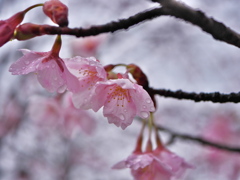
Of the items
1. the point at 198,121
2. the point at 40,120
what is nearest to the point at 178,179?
the point at 40,120

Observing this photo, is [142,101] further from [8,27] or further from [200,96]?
[8,27]

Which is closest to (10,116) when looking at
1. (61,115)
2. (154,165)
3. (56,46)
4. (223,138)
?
(61,115)

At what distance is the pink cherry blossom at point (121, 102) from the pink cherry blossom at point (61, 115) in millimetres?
1863

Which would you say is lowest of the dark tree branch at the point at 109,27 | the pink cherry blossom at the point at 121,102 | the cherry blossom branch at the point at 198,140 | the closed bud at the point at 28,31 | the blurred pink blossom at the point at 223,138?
the blurred pink blossom at the point at 223,138

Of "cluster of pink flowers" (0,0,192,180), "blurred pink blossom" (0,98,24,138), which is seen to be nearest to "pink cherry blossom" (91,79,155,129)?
"cluster of pink flowers" (0,0,192,180)

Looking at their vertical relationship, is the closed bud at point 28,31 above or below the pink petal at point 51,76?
above

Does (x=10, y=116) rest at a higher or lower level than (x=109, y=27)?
lower

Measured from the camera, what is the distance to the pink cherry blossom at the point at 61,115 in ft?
10.7

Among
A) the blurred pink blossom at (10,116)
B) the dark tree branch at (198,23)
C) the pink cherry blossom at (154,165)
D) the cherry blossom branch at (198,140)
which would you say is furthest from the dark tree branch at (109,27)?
the blurred pink blossom at (10,116)

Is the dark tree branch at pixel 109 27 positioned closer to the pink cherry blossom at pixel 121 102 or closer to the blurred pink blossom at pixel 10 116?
the pink cherry blossom at pixel 121 102

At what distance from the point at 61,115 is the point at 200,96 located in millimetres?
2365

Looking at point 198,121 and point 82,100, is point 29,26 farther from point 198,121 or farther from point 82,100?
point 198,121

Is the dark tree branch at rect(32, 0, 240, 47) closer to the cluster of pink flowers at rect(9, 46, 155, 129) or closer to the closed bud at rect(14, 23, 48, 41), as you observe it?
the closed bud at rect(14, 23, 48, 41)

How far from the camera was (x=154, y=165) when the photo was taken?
1.39m
